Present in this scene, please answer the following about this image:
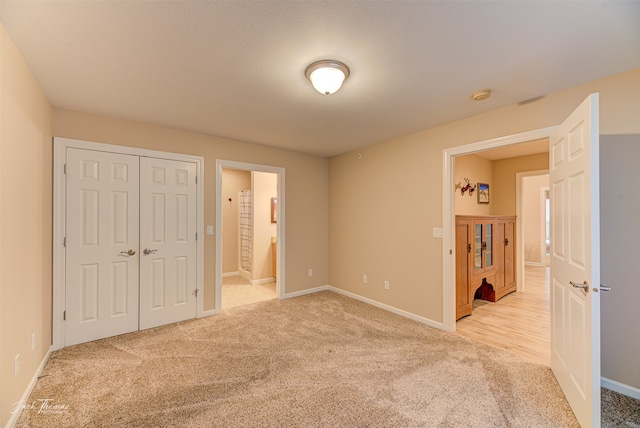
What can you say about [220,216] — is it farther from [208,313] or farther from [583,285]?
[583,285]

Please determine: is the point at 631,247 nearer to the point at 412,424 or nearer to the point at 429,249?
the point at 429,249

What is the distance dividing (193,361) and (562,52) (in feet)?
12.4

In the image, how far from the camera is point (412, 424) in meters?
1.72

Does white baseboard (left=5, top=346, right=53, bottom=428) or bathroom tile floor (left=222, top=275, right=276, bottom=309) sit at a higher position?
white baseboard (left=5, top=346, right=53, bottom=428)

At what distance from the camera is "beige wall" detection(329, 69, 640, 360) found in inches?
88.4

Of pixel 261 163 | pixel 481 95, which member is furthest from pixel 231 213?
pixel 481 95

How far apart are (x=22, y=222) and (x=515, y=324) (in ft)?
16.3

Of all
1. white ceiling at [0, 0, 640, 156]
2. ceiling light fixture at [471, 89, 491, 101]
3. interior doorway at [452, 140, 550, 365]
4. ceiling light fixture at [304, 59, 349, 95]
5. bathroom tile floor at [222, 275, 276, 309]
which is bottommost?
bathroom tile floor at [222, 275, 276, 309]

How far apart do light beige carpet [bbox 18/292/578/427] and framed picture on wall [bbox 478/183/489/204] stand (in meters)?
2.93

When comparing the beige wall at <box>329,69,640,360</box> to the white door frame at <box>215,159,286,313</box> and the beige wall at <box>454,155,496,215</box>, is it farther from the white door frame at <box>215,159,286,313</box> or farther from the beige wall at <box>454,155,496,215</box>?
the white door frame at <box>215,159,286,313</box>

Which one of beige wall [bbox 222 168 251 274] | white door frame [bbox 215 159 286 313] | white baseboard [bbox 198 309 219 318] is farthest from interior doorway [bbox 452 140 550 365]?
beige wall [bbox 222 168 251 274]

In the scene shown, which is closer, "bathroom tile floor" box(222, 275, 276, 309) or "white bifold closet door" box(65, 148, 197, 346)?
"white bifold closet door" box(65, 148, 197, 346)

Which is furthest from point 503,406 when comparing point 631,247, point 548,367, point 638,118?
point 638,118

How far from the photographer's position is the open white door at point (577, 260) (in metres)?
1.58
